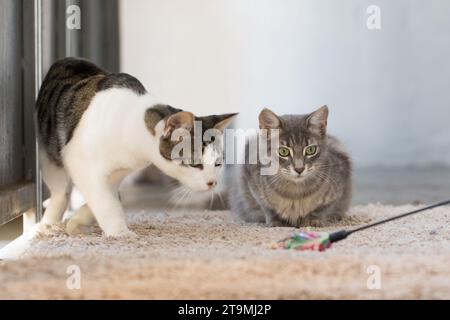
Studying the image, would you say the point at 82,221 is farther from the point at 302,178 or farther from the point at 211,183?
the point at 302,178

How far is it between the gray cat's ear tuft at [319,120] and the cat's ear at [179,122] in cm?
49

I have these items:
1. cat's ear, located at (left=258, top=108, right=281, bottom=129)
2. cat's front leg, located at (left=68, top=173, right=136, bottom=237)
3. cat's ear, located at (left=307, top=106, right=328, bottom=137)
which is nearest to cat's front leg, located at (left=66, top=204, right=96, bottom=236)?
cat's front leg, located at (left=68, top=173, right=136, bottom=237)

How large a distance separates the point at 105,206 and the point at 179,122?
12.5 inches

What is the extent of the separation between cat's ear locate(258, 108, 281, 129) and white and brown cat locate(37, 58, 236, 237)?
0.26 metres

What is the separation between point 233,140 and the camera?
2.51 metres

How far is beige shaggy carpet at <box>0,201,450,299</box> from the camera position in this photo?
116 cm

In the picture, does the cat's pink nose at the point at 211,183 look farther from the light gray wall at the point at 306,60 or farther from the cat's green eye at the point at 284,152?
the light gray wall at the point at 306,60

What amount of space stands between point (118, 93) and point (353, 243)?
746 mm

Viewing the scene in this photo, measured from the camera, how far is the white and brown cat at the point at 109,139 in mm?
1665

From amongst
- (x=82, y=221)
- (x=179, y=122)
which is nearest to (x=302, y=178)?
(x=179, y=122)

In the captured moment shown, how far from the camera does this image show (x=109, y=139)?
68.9 inches

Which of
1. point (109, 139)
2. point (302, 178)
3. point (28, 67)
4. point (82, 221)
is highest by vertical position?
point (28, 67)

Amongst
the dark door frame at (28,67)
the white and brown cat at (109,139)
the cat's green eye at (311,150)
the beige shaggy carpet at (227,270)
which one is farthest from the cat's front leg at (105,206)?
the cat's green eye at (311,150)
